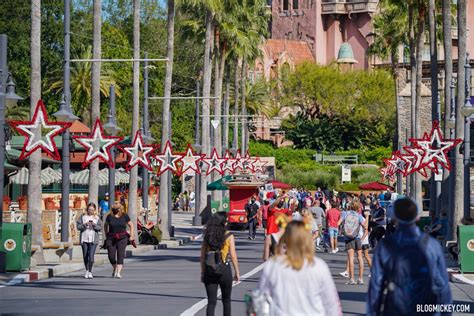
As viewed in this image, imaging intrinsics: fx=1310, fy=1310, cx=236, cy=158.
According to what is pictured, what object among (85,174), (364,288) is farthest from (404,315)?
(85,174)

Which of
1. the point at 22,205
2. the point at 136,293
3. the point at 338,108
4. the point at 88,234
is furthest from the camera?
the point at 338,108

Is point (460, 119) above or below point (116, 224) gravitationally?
above

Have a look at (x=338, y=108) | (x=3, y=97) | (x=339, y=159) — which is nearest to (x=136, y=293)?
(x=3, y=97)

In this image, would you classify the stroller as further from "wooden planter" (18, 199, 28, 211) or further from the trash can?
Result: the trash can

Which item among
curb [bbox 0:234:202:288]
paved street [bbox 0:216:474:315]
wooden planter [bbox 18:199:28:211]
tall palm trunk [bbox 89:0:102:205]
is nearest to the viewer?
paved street [bbox 0:216:474:315]

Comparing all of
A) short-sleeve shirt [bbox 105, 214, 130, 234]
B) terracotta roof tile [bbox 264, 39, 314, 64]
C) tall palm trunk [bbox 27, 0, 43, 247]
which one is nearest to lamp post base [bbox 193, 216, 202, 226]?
tall palm trunk [bbox 27, 0, 43, 247]

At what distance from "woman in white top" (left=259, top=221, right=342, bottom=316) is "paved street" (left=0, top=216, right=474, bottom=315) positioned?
936 centimetres

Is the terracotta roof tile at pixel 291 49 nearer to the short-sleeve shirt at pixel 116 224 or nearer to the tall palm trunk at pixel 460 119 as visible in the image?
the tall palm trunk at pixel 460 119

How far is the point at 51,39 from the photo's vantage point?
295ft

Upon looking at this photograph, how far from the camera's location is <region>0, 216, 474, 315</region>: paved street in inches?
834

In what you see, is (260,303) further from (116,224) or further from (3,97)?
(3,97)

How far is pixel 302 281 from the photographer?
10.9 m

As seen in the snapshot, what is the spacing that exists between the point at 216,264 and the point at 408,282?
5.59m

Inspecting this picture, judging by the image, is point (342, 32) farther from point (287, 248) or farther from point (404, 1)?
point (287, 248)
